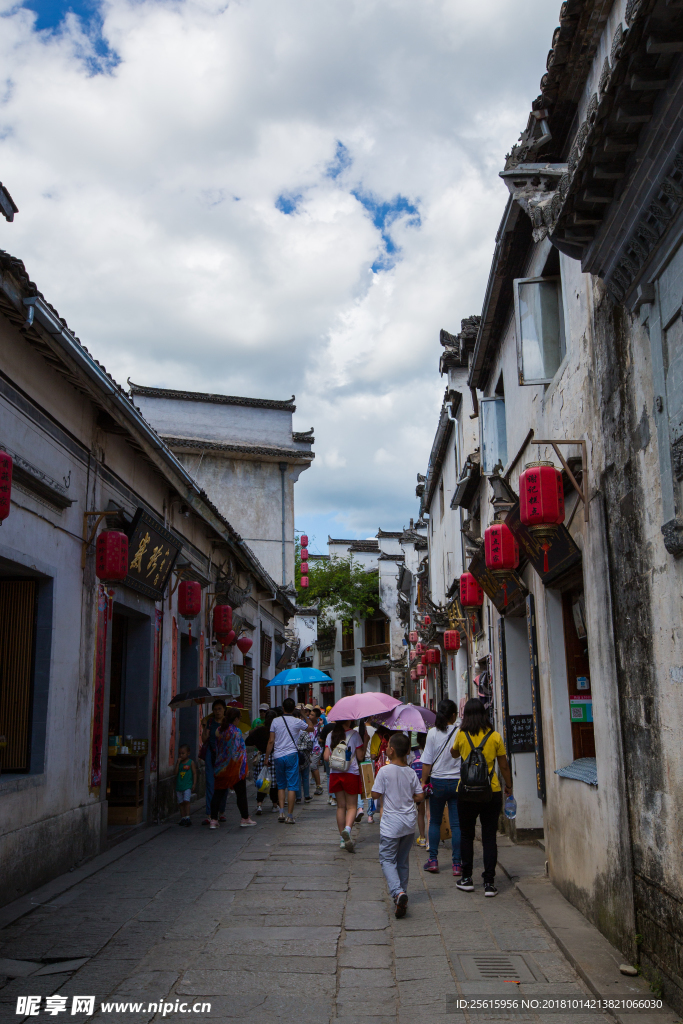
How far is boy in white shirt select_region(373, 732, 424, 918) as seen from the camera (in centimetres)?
665

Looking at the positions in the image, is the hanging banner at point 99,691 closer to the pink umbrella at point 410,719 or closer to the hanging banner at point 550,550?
the pink umbrella at point 410,719

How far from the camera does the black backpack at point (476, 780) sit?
23.5ft

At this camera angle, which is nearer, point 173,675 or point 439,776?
point 439,776

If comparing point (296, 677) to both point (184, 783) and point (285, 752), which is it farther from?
point (184, 783)

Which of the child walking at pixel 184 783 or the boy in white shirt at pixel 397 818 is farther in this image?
the child walking at pixel 184 783

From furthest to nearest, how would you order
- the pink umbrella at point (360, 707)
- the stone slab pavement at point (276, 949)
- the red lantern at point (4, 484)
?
the pink umbrella at point (360, 707) < the red lantern at point (4, 484) < the stone slab pavement at point (276, 949)

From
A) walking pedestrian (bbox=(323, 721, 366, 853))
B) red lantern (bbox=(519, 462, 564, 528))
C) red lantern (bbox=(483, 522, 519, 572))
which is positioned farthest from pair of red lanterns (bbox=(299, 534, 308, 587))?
red lantern (bbox=(519, 462, 564, 528))

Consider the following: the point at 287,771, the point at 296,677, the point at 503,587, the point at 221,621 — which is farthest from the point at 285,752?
the point at 221,621

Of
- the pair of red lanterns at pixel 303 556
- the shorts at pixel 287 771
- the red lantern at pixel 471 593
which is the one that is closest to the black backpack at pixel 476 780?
the shorts at pixel 287 771

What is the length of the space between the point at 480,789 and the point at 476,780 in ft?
0.28

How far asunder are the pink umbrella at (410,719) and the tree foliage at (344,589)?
115 ft

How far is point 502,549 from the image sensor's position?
890cm

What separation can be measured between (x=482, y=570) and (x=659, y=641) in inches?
257

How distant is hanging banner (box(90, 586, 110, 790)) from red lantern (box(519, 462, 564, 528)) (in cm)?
520
